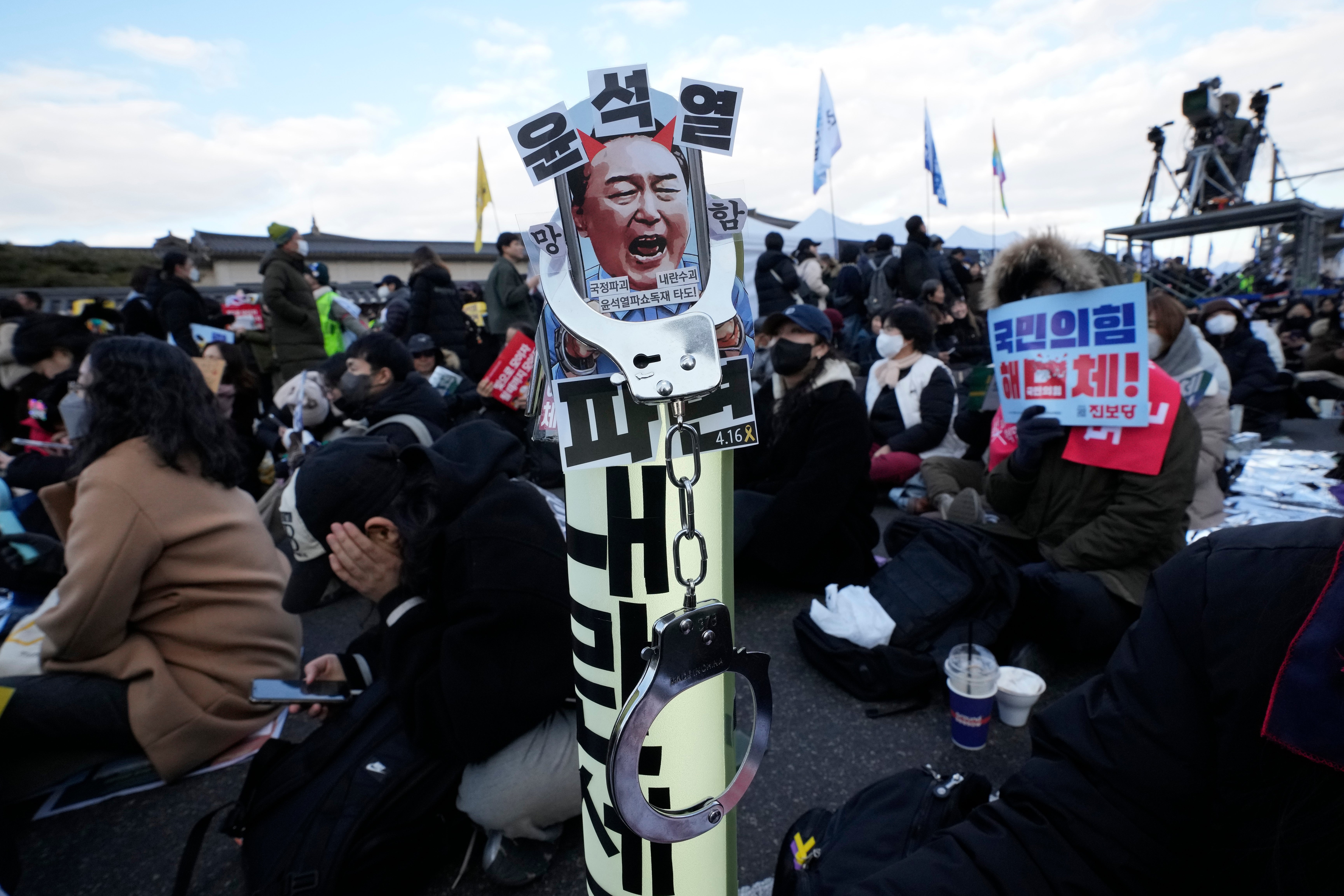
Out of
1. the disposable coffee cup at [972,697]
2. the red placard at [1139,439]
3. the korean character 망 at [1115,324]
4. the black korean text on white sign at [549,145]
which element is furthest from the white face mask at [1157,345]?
the black korean text on white sign at [549,145]

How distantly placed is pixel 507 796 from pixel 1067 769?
4.50 feet

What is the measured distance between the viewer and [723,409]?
2.54ft

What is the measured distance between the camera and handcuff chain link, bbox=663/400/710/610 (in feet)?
2.37

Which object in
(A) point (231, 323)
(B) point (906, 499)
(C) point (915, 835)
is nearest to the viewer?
(C) point (915, 835)

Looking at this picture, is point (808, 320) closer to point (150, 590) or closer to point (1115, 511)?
point (1115, 511)

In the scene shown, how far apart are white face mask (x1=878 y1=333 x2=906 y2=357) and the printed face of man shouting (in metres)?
4.46

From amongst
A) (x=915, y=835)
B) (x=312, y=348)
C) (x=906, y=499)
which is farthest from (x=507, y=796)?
(x=312, y=348)

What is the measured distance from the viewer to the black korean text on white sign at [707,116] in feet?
2.39

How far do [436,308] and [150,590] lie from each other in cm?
473

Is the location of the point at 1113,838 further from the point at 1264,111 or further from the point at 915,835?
the point at 1264,111

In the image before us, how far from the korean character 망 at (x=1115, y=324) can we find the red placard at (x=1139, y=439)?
0.40 ft

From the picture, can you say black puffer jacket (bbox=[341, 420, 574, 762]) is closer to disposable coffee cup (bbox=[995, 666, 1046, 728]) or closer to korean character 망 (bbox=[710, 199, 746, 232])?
korean character 망 (bbox=[710, 199, 746, 232])

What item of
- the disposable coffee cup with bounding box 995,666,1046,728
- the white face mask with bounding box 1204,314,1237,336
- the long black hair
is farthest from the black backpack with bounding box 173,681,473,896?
the white face mask with bounding box 1204,314,1237,336

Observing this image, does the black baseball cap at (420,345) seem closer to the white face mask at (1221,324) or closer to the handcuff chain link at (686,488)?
the handcuff chain link at (686,488)
